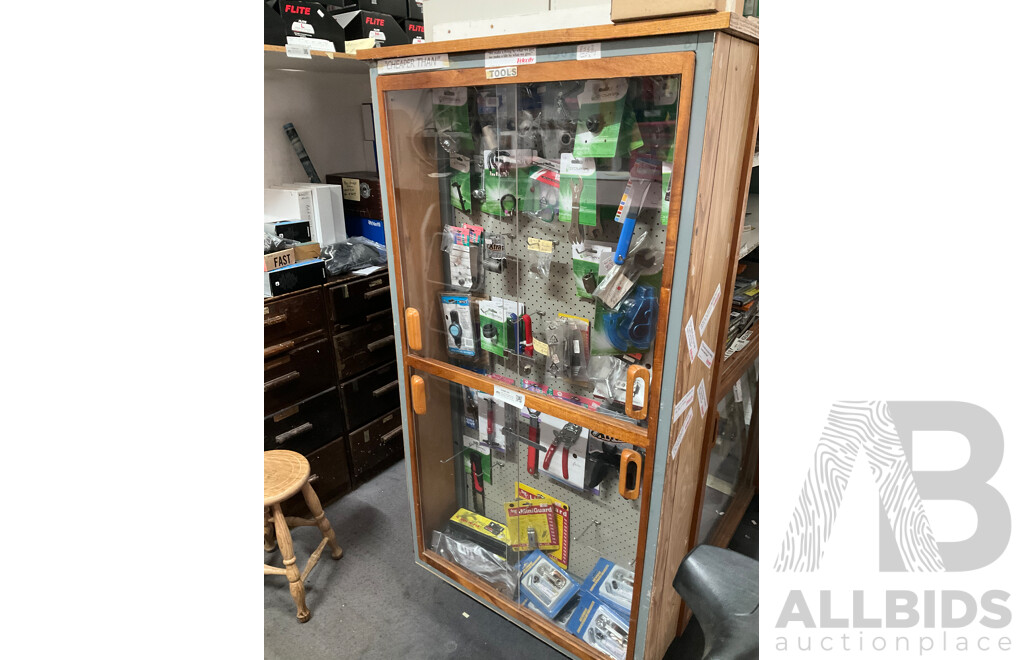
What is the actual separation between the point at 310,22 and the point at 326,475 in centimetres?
186

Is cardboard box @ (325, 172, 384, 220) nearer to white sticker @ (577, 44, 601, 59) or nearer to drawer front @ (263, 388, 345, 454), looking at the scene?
drawer front @ (263, 388, 345, 454)

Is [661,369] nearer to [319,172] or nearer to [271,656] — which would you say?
[271,656]

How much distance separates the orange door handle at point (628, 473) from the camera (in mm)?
1444

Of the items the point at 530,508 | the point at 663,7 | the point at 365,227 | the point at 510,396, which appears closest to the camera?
the point at 663,7

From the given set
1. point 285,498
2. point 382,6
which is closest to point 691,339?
point 285,498

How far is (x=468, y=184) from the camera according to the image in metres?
1.74

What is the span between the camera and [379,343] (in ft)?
8.29

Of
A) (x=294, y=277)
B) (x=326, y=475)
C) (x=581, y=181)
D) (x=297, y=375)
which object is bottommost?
(x=326, y=475)

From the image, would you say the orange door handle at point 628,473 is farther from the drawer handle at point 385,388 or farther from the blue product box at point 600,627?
the drawer handle at point 385,388

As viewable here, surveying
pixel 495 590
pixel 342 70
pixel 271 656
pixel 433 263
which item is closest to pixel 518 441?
pixel 495 590

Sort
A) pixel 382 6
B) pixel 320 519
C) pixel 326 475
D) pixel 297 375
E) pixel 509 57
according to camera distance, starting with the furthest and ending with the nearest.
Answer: pixel 326 475 < pixel 382 6 < pixel 297 375 < pixel 320 519 < pixel 509 57

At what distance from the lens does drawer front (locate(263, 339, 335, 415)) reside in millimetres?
2158

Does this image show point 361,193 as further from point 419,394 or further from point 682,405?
point 682,405

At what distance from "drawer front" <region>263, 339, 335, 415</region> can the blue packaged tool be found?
4.23 feet
